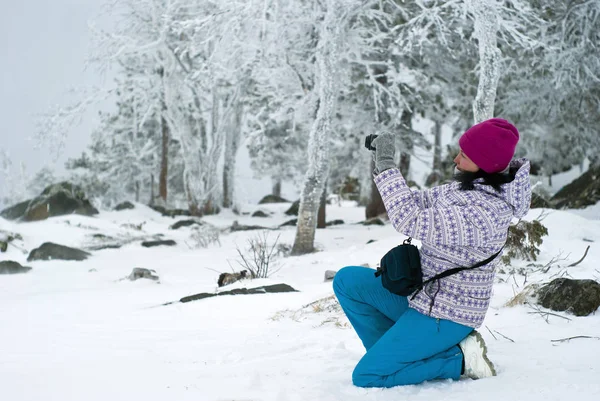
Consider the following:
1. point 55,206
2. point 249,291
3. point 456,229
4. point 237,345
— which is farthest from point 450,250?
point 55,206

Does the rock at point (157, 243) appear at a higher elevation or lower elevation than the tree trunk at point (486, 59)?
lower

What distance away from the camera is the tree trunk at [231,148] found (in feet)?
64.8

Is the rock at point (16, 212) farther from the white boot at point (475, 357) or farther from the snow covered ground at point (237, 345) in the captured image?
the white boot at point (475, 357)

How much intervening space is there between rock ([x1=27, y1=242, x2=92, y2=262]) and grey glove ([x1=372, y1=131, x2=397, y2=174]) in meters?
8.68

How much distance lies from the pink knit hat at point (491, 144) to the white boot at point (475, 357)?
84cm

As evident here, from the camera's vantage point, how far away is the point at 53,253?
32.2 feet

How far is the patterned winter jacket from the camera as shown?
2314 mm

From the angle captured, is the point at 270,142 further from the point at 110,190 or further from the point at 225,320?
the point at 225,320

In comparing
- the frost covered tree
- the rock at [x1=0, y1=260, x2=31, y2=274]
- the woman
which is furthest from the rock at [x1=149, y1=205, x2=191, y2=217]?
the woman

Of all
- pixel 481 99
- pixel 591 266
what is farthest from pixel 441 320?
pixel 481 99

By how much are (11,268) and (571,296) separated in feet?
26.7

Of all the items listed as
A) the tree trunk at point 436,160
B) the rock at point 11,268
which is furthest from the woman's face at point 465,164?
the tree trunk at point 436,160

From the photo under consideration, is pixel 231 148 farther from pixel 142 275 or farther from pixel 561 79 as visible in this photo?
pixel 142 275

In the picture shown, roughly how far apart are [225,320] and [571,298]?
2.69m
